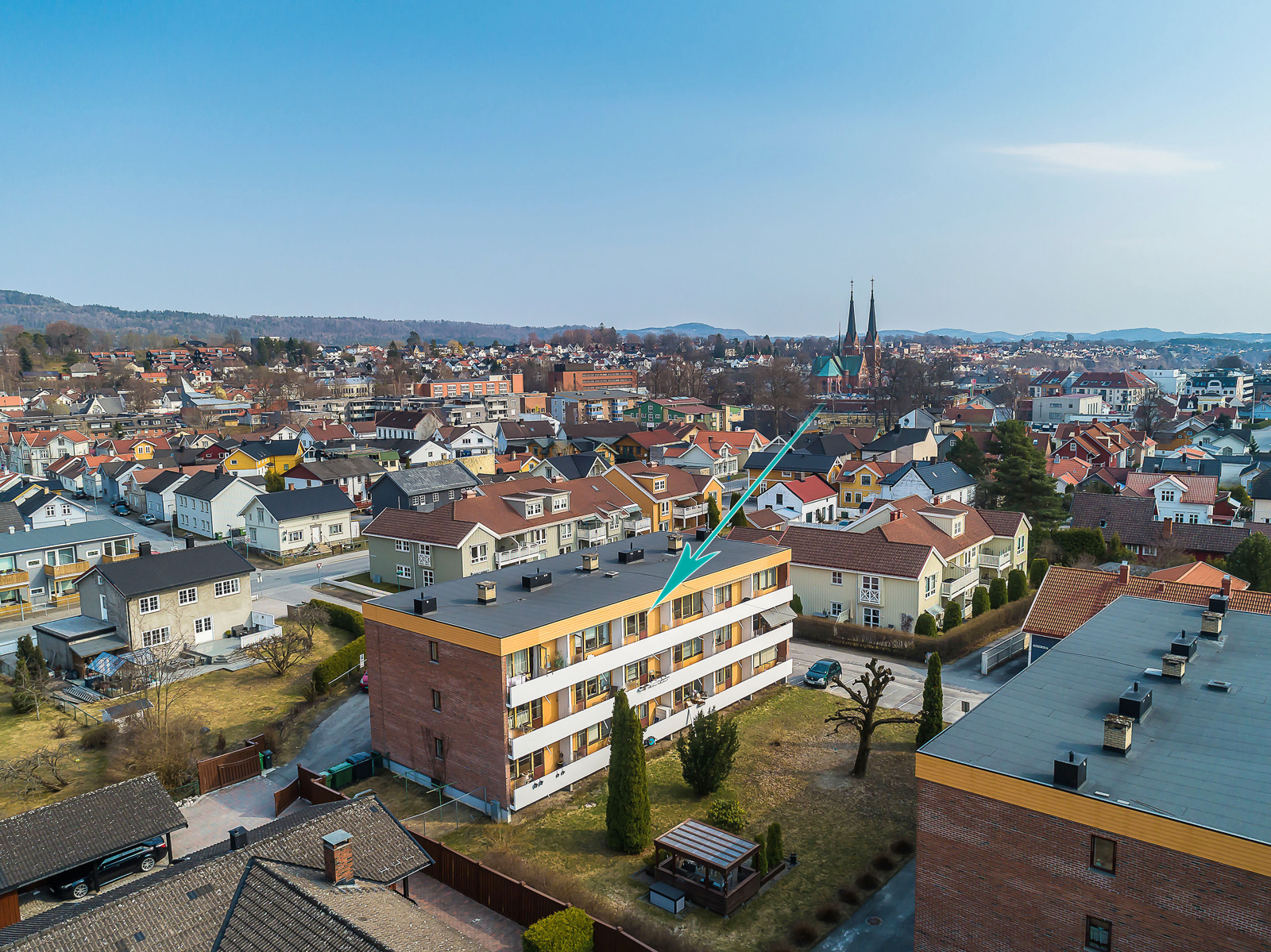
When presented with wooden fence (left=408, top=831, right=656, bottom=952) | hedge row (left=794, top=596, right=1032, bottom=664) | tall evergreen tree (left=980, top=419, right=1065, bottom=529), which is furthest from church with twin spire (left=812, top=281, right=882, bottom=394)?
wooden fence (left=408, top=831, right=656, bottom=952)

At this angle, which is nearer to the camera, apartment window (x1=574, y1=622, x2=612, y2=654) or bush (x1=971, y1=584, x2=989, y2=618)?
apartment window (x1=574, y1=622, x2=612, y2=654)

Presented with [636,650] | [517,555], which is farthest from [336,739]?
[517,555]

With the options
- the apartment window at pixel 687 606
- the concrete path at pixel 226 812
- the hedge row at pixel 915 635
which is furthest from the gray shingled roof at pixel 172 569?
the hedge row at pixel 915 635

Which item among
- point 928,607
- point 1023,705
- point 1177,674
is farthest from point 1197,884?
point 928,607

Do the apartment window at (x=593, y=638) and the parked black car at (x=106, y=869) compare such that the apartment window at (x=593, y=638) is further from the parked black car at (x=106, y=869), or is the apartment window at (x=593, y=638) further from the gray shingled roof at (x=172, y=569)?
the gray shingled roof at (x=172, y=569)

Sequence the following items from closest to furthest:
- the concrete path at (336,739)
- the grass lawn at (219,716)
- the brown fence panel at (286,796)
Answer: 1. the brown fence panel at (286,796)
2. the grass lawn at (219,716)
3. the concrete path at (336,739)

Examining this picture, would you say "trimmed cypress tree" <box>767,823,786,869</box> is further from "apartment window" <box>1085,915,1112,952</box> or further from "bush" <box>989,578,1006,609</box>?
"bush" <box>989,578,1006,609</box>
